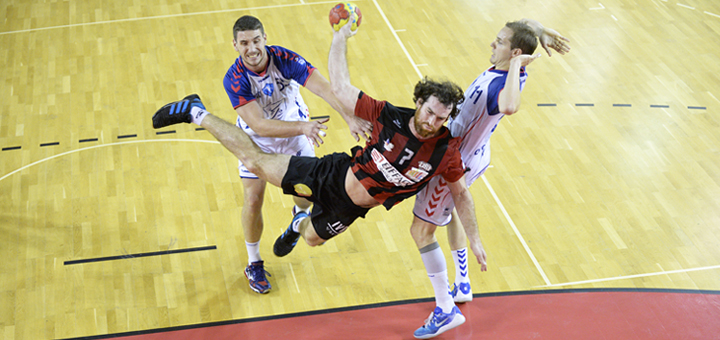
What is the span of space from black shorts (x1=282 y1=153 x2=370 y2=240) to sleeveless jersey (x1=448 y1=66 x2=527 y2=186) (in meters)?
0.77

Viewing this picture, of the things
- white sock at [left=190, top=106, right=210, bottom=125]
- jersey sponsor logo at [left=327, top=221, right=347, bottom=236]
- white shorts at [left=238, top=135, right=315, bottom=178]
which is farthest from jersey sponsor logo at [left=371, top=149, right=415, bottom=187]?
white sock at [left=190, top=106, right=210, bottom=125]

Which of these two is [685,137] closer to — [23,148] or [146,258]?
[146,258]

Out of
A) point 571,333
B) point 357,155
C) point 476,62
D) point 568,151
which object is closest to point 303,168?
point 357,155

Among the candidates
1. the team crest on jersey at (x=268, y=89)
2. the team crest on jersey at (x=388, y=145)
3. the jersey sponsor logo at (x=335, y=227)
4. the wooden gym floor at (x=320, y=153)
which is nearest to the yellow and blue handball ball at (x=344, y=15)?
the team crest on jersey at (x=388, y=145)

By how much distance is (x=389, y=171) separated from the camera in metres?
3.78

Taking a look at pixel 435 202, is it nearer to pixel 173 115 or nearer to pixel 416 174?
pixel 416 174

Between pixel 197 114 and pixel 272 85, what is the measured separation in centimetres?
56

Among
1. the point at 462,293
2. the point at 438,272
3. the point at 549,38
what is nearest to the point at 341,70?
the point at 549,38

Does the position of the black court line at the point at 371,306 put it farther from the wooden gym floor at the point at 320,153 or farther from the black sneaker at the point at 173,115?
the black sneaker at the point at 173,115

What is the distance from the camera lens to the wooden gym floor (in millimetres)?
4863

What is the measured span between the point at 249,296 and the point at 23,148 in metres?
3.08

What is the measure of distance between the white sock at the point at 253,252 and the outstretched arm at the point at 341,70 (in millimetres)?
1481

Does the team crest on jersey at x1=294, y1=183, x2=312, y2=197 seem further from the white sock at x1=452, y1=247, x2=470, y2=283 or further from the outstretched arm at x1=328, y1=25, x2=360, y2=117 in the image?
the white sock at x1=452, y1=247, x2=470, y2=283

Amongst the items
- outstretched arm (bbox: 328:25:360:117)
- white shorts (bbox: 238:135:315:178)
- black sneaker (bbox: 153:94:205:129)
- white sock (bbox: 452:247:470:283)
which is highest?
outstretched arm (bbox: 328:25:360:117)
